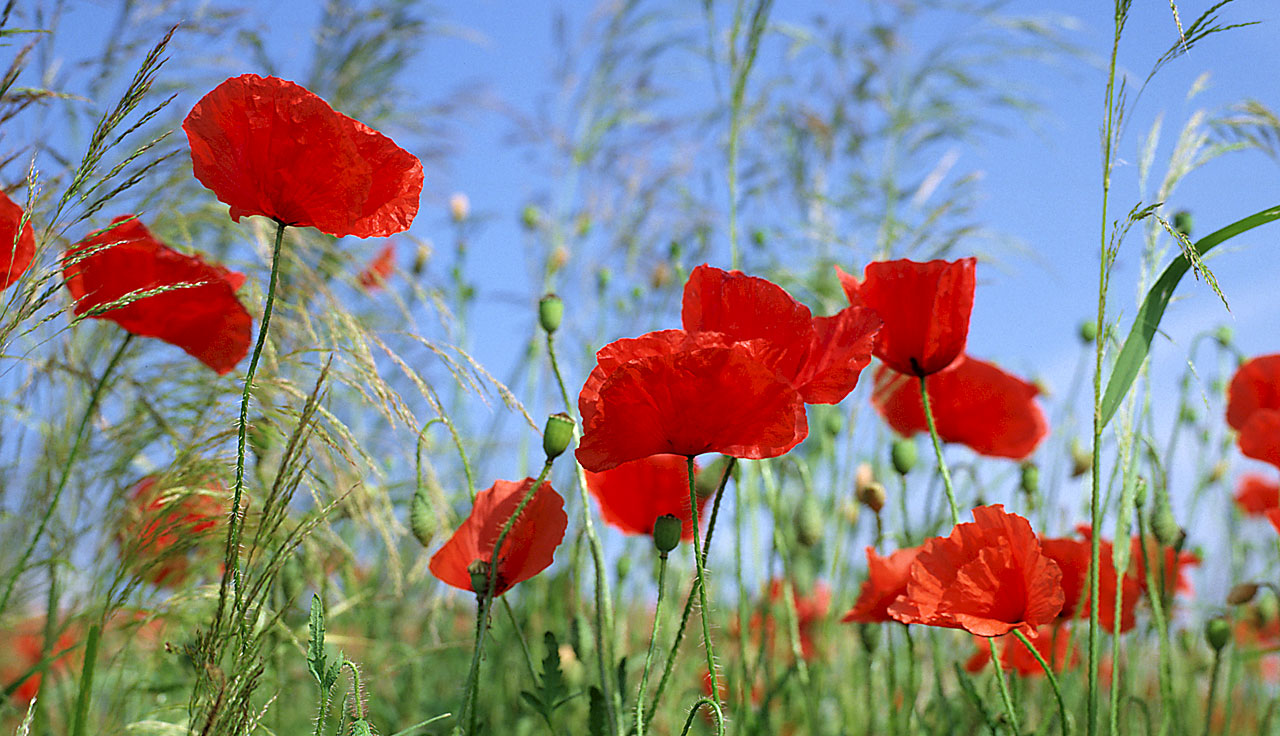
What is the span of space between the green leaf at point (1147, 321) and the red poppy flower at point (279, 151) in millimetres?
636

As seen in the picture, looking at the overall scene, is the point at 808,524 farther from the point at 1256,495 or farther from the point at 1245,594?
the point at 1256,495

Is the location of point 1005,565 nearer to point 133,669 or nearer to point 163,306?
point 163,306

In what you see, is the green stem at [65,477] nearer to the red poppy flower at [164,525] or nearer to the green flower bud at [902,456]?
the red poppy flower at [164,525]

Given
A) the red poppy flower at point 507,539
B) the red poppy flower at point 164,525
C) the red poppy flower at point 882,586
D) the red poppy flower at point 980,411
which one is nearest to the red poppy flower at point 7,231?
the red poppy flower at point 164,525

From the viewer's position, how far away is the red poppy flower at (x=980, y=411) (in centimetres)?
125

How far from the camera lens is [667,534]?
28.5 inches

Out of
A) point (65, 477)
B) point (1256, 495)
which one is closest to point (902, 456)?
point (65, 477)

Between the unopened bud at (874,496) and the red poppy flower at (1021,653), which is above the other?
the unopened bud at (874,496)

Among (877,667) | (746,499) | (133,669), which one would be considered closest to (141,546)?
(133,669)

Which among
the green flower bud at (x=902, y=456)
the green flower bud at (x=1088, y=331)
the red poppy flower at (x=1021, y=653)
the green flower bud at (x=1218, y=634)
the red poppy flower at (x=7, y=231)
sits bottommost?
the red poppy flower at (x=1021, y=653)

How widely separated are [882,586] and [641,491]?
0.89 ft

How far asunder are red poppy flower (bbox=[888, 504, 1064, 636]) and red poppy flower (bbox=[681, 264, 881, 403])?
0.18 metres

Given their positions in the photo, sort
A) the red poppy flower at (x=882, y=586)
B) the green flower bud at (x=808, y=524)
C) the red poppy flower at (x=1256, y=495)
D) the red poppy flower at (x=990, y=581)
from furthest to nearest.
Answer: the red poppy flower at (x=1256, y=495)
the green flower bud at (x=808, y=524)
the red poppy flower at (x=882, y=586)
the red poppy flower at (x=990, y=581)

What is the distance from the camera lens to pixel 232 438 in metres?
0.83
